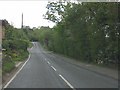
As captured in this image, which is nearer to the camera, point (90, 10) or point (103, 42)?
point (103, 42)

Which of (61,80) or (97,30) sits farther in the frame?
(97,30)

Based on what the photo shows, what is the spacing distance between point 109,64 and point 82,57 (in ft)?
46.2

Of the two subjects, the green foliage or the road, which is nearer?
the road

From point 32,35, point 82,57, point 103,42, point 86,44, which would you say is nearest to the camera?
point 103,42

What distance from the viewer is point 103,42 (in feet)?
101

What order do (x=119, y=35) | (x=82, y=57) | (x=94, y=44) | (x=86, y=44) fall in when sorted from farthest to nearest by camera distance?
(x=82, y=57)
(x=86, y=44)
(x=94, y=44)
(x=119, y=35)

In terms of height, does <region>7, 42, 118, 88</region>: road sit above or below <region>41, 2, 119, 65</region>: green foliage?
below

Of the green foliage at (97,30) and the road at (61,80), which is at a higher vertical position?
the green foliage at (97,30)

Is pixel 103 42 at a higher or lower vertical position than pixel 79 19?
lower

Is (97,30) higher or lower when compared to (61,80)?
higher

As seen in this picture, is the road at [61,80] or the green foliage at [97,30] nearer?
the road at [61,80]

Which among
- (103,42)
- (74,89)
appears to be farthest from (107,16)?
(74,89)

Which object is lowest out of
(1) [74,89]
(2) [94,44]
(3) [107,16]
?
(1) [74,89]

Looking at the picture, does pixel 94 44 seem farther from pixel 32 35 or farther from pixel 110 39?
pixel 32 35
